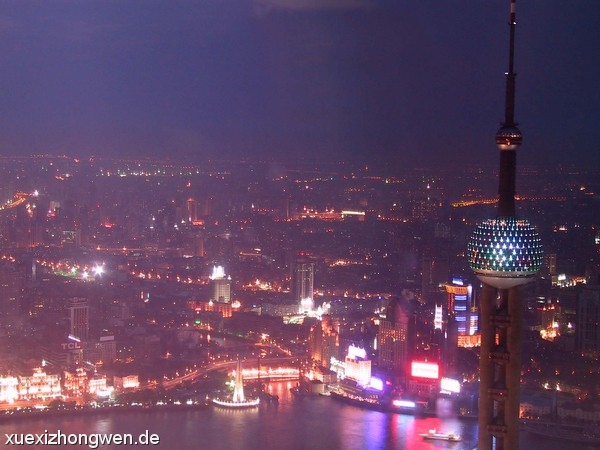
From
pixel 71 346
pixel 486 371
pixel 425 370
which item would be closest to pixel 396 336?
pixel 425 370

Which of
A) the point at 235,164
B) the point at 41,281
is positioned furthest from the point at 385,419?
the point at 41,281

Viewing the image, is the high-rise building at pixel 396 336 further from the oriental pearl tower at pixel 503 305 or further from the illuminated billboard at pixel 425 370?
the oriental pearl tower at pixel 503 305

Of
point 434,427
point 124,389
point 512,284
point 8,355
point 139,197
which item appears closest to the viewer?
point 512,284

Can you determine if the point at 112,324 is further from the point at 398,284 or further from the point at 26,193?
the point at 398,284

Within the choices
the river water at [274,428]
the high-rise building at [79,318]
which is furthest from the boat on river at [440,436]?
the high-rise building at [79,318]

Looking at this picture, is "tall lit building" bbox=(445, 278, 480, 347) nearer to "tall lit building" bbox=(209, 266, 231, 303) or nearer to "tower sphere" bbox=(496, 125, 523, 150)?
"tall lit building" bbox=(209, 266, 231, 303)
